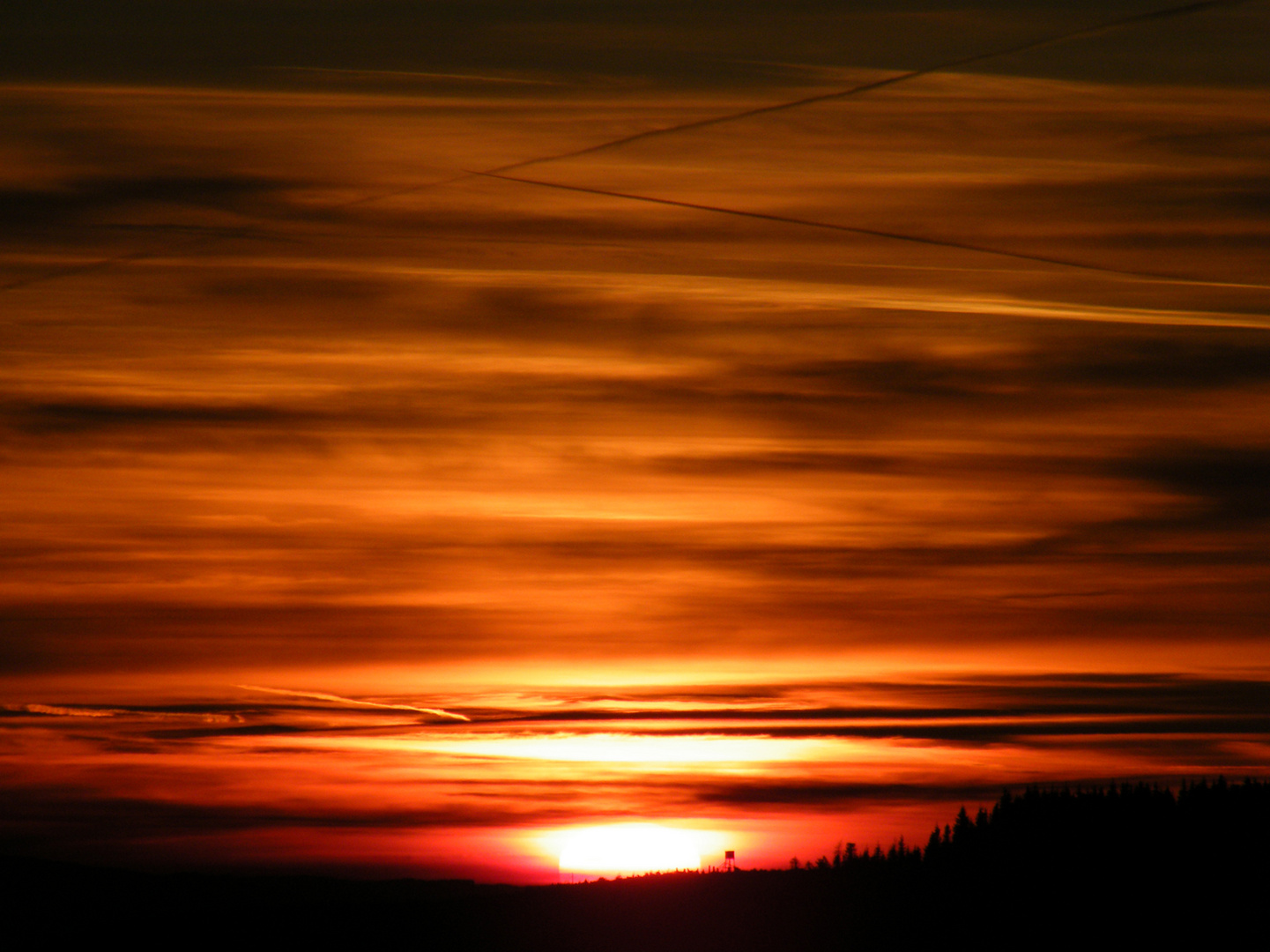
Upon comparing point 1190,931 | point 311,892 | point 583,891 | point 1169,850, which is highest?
point 311,892

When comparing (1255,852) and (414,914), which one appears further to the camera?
(414,914)

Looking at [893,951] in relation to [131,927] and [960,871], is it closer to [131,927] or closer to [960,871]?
[960,871]

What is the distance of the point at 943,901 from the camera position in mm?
50750

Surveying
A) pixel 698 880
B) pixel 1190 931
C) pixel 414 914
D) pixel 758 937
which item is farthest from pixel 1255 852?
pixel 414 914

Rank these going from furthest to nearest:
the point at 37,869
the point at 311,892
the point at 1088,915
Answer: the point at 37,869 < the point at 311,892 < the point at 1088,915

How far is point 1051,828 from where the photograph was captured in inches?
1945

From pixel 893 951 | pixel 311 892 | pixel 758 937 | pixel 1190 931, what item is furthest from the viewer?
pixel 311 892

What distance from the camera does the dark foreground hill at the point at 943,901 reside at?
41.3 meters

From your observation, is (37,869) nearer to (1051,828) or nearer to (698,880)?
(698,880)

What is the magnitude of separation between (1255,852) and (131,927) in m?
59.0

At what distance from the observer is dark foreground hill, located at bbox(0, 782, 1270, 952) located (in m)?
41.3

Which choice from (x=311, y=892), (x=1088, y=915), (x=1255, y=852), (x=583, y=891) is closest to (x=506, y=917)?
(x=583, y=891)

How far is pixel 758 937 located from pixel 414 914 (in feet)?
58.5

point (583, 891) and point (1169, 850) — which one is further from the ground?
point (583, 891)
